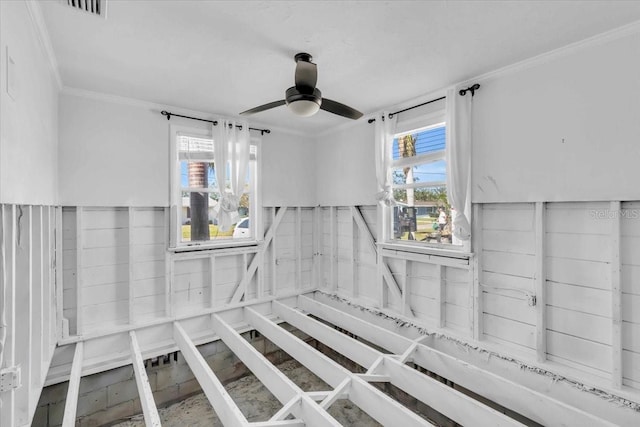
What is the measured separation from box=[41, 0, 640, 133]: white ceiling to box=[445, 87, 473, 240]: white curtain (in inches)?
9.1

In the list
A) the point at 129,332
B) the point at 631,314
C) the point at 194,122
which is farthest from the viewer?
the point at 194,122

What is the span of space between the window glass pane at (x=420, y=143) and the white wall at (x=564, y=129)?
0.42 metres

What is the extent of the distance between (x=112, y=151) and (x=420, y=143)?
3.16m

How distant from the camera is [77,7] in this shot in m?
1.69

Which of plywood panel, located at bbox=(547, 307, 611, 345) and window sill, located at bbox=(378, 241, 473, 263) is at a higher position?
window sill, located at bbox=(378, 241, 473, 263)

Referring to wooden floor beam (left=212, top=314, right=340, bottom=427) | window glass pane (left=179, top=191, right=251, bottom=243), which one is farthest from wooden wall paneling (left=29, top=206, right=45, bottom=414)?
window glass pane (left=179, top=191, right=251, bottom=243)

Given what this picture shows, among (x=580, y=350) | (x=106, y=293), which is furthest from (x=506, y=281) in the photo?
(x=106, y=293)

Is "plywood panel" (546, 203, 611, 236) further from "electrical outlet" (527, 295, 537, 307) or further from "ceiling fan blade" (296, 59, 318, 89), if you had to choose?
"ceiling fan blade" (296, 59, 318, 89)

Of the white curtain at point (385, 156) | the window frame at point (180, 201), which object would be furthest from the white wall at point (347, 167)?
the window frame at point (180, 201)

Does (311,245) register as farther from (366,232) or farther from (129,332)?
(129,332)

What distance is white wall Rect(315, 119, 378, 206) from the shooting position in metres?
3.79

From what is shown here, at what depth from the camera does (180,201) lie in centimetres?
354

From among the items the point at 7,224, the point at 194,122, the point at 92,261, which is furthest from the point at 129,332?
the point at 194,122

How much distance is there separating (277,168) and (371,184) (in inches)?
52.8
